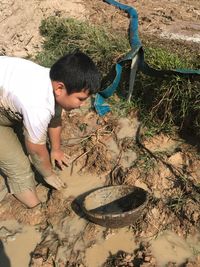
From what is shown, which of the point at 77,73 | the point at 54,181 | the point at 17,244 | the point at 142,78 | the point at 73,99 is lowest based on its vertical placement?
the point at 17,244

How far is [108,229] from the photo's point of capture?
11.7ft

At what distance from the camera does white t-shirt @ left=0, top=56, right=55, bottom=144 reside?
9.74 feet

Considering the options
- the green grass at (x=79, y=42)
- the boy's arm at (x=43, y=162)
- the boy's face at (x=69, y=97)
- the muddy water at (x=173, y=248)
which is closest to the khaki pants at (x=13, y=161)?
the boy's arm at (x=43, y=162)

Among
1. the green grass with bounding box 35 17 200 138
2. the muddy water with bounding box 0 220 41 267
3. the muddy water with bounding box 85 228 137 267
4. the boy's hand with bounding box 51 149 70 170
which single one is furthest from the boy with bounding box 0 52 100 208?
the green grass with bounding box 35 17 200 138

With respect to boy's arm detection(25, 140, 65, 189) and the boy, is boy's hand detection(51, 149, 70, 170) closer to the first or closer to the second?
boy's arm detection(25, 140, 65, 189)

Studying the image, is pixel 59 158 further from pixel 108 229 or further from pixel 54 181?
pixel 108 229

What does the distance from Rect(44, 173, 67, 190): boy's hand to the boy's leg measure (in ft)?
0.54

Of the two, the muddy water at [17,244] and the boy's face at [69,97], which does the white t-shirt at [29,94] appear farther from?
the muddy water at [17,244]

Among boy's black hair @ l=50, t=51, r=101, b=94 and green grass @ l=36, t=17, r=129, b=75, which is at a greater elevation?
boy's black hair @ l=50, t=51, r=101, b=94

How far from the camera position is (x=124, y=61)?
454 centimetres

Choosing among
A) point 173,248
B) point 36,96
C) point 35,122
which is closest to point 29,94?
point 36,96

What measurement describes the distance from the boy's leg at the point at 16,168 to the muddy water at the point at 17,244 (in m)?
0.25

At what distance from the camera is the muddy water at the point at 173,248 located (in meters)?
3.33

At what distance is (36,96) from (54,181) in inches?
45.6
